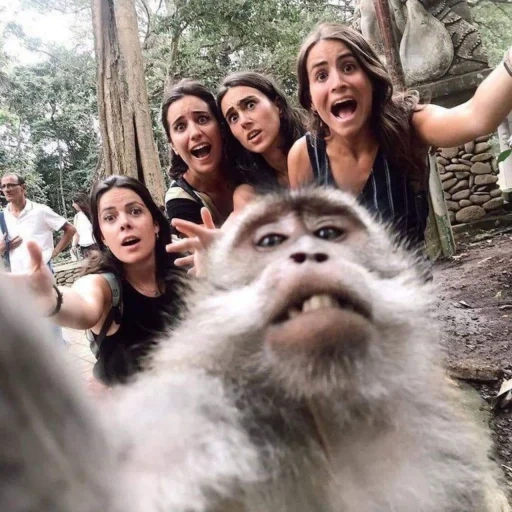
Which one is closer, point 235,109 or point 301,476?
point 301,476

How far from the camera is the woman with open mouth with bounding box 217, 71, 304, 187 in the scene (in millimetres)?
2488

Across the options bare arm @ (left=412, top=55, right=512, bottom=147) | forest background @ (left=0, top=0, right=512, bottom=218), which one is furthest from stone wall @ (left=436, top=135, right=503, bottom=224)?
bare arm @ (left=412, top=55, right=512, bottom=147)

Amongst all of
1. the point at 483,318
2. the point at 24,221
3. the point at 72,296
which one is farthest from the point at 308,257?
the point at 24,221

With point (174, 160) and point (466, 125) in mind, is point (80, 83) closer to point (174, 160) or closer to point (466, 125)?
point (174, 160)

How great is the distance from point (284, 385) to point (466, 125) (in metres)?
1.14

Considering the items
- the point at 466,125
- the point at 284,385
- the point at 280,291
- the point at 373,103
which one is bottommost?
→ the point at 284,385

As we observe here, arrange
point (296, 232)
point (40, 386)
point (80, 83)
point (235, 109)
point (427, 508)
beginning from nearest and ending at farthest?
point (40, 386), point (427, 508), point (296, 232), point (235, 109), point (80, 83)

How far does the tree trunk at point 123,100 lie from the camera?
186 inches

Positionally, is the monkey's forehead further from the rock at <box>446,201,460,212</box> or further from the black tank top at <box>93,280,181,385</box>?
the rock at <box>446,201,460,212</box>

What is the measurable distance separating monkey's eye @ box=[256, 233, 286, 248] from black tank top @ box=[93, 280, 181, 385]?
679 mm

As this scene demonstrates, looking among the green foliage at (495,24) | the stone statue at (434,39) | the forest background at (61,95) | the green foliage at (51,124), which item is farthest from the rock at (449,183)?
the green foliage at (51,124)

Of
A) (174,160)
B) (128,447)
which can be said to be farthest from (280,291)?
(174,160)

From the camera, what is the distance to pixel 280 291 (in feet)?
4.32

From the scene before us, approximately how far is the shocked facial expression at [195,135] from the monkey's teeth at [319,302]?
142 centimetres
